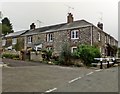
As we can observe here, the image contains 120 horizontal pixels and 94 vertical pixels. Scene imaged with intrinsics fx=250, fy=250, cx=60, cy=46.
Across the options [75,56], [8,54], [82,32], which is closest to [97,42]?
[82,32]

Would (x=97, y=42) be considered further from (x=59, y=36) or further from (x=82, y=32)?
(x=59, y=36)

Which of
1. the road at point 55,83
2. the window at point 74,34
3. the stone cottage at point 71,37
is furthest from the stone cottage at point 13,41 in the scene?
the road at point 55,83

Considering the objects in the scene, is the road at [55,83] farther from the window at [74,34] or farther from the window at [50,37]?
the window at [50,37]

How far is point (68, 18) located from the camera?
43.8 meters

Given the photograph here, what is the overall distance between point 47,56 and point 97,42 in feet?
28.1

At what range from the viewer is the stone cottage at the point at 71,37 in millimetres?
37494

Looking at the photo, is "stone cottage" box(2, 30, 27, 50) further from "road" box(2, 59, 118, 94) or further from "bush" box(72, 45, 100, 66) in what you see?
"road" box(2, 59, 118, 94)

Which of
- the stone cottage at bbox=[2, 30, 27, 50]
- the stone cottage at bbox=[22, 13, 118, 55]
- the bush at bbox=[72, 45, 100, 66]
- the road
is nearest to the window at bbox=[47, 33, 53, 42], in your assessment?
the stone cottage at bbox=[22, 13, 118, 55]

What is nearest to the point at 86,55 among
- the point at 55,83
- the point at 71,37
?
the point at 71,37

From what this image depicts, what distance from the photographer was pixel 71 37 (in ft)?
129

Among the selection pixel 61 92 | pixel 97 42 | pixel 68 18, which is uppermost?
pixel 68 18

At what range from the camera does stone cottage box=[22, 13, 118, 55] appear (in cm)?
3749

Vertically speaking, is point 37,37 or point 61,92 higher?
point 37,37

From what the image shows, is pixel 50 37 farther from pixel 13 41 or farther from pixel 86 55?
pixel 86 55
